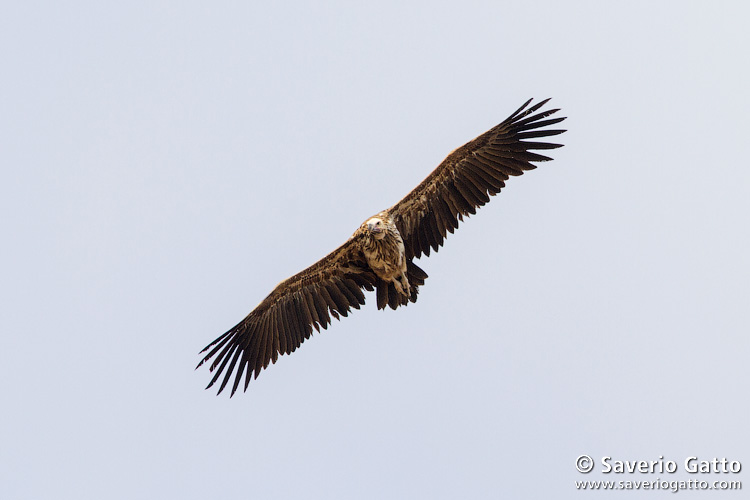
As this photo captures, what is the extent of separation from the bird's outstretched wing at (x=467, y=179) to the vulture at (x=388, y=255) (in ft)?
0.06

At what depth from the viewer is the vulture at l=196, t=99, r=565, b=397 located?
17094 millimetres

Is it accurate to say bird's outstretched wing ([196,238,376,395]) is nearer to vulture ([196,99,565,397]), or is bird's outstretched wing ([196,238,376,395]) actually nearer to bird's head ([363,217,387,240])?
vulture ([196,99,565,397])

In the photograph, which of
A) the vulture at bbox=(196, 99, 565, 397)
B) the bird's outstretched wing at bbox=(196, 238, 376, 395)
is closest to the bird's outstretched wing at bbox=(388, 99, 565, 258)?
the vulture at bbox=(196, 99, 565, 397)

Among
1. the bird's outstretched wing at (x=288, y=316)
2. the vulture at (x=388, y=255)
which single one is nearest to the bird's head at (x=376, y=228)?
the vulture at (x=388, y=255)

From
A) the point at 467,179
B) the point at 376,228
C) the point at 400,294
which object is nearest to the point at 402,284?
the point at 400,294

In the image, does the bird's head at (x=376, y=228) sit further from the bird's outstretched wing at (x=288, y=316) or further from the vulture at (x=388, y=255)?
the bird's outstretched wing at (x=288, y=316)

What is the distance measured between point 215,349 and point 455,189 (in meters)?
5.58

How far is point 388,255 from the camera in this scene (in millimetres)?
17109

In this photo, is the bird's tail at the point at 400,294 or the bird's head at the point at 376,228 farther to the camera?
the bird's tail at the point at 400,294

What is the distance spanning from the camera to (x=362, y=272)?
59.4 feet

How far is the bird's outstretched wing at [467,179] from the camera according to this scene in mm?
17062

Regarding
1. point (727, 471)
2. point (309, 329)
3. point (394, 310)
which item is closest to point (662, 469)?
point (727, 471)

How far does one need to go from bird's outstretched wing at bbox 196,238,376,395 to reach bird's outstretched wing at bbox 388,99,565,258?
137cm

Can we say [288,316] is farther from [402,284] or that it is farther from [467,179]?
[467,179]
